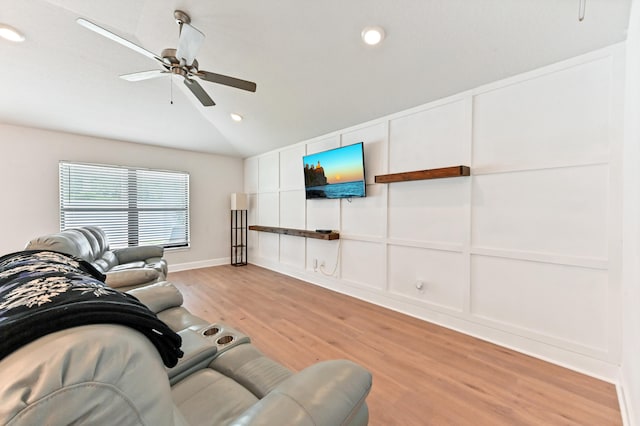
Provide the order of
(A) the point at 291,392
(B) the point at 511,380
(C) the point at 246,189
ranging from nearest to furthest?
(A) the point at 291,392 → (B) the point at 511,380 → (C) the point at 246,189

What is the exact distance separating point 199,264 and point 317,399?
555cm

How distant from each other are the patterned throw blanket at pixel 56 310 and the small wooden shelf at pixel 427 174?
268 centimetres

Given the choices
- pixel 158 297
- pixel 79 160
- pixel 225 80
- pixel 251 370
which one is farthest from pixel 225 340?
pixel 79 160

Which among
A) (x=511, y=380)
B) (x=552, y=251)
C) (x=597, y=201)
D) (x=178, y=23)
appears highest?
(x=178, y=23)

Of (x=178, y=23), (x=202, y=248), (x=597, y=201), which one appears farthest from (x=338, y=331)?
(x=202, y=248)

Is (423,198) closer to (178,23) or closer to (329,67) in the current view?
(329,67)

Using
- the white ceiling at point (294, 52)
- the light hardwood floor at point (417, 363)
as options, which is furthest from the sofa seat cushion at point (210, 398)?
the white ceiling at point (294, 52)

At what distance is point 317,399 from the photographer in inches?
30.5

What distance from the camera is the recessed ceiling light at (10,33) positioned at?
2.39 meters

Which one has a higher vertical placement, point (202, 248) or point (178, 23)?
point (178, 23)

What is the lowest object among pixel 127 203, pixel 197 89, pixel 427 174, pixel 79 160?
pixel 127 203

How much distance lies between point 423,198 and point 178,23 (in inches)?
117

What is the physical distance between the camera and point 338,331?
8.93ft

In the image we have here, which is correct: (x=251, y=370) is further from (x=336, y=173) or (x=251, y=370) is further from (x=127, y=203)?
(x=127, y=203)
